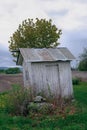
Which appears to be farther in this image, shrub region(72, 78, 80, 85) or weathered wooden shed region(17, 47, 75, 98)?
shrub region(72, 78, 80, 85)

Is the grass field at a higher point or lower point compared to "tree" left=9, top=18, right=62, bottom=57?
lower

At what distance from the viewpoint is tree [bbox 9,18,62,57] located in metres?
41.3

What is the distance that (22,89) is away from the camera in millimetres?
16609

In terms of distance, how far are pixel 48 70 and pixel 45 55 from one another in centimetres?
103

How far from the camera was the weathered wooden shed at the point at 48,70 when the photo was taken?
1986cm

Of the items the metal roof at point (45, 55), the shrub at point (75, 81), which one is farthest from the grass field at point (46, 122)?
the shrub at point (75, 81)

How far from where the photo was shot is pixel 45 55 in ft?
68.6

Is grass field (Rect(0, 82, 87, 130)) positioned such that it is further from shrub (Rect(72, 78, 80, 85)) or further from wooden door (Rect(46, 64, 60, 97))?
shrub (Rect(72, 78, 80, 85))

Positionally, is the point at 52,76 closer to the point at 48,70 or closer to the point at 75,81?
the point at 48,70

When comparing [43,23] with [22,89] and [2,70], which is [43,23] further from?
[22,89]

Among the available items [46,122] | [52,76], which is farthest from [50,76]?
[46,122]

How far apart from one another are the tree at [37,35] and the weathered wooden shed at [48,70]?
65.5 ft

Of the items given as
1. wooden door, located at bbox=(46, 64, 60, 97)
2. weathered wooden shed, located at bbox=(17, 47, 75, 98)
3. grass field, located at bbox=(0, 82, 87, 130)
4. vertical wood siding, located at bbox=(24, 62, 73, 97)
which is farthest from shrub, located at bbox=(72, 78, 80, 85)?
grass field, located at bbox=(0, 82, 87, 130)

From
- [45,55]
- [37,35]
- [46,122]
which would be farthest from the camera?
[37,35]
